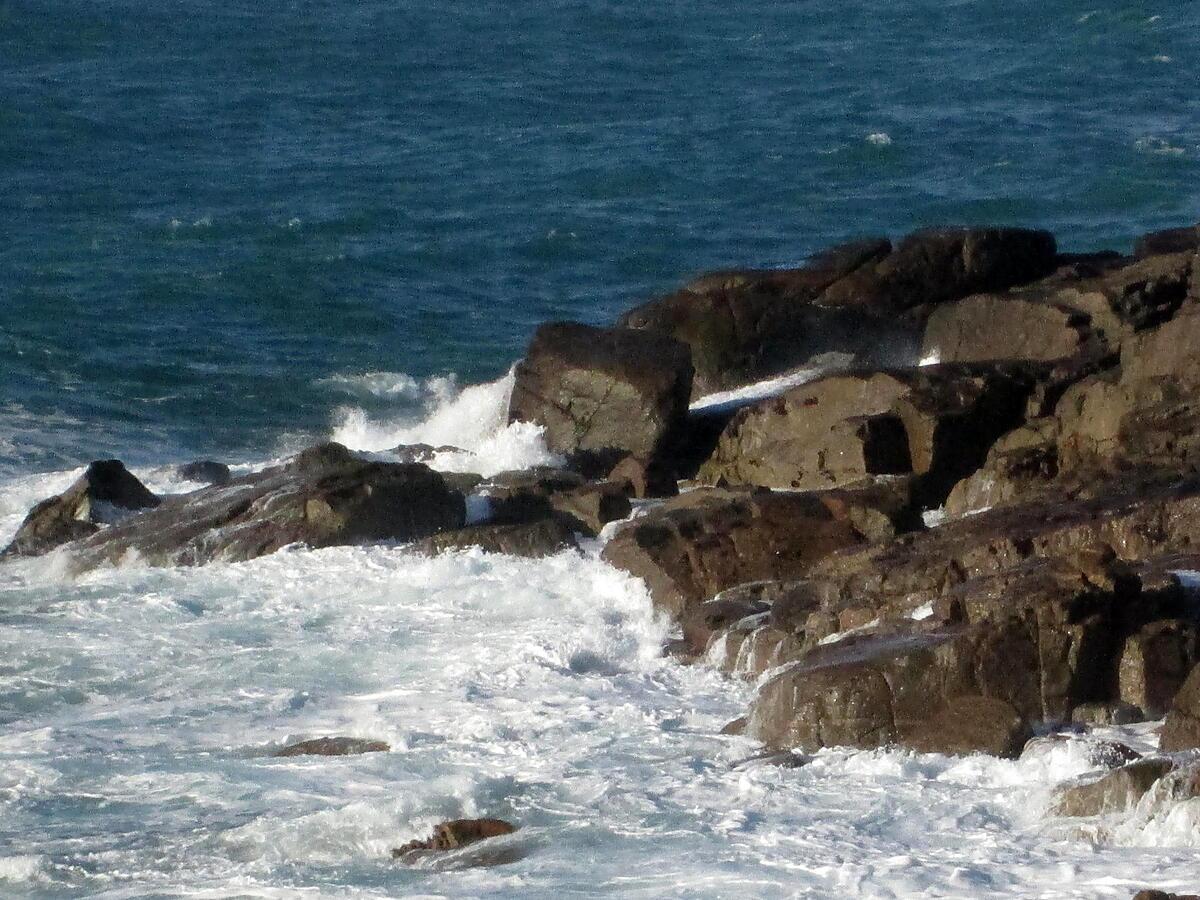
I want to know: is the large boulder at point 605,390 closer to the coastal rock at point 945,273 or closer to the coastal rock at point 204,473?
the coastal rock at point 945,273

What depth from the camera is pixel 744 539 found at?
17984 mm

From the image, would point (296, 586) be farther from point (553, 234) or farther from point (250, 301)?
point (553, 234)

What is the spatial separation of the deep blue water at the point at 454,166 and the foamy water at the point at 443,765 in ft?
30.9

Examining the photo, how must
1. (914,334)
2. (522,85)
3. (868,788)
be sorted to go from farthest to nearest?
(522,85)
(914,334)
(868,788)

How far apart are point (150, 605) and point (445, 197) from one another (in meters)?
24.3

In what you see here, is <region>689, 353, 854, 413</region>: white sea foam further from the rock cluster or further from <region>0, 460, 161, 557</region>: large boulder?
<region>0, 460, 161, 557</region>: large boulder

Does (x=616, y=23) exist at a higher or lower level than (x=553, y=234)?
higher

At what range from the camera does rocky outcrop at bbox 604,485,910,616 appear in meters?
17.8

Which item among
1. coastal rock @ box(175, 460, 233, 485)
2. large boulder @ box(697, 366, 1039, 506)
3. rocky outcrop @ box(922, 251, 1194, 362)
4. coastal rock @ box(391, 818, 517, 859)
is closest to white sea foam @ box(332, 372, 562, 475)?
large boulder @ box(697, 366, 1039, 506)

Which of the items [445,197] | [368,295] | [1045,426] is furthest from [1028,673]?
[445,197]

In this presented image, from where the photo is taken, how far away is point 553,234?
38844mm

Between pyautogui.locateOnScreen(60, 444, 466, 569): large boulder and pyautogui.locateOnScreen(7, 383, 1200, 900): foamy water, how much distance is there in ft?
1.06

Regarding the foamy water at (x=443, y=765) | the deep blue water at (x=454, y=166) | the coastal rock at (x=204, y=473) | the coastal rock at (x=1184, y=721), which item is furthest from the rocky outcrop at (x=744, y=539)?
the deep blue water at (x=454, y=166)

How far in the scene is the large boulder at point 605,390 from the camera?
72.4 ft
